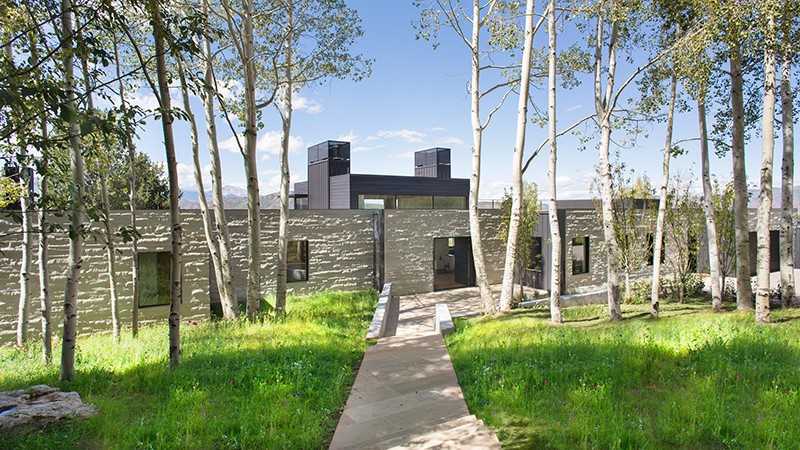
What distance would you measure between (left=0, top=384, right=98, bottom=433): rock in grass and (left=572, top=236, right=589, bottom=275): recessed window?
14.2 m

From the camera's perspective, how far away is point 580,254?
15555 mm

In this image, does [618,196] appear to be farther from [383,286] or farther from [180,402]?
[180,402]

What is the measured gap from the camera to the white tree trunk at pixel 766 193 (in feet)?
24.6

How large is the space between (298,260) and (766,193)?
10451mm

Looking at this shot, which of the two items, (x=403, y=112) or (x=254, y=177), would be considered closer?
(x=254, y=177)

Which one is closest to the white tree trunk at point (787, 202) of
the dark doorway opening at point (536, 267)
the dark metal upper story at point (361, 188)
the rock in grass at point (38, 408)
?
the dark doorway opening at point (536, 267)

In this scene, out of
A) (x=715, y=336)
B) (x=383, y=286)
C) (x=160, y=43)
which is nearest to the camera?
(x=160, y=43)

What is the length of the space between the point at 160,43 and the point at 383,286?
384 inches

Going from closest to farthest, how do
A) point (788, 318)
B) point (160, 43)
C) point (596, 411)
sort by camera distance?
point (596, 411), point (160, 43), point (788, 318)

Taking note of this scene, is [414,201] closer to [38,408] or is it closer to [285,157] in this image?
[285,157]

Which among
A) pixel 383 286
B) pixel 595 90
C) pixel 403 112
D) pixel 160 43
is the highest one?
pixel 403 112

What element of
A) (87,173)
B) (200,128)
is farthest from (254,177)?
(87,173)

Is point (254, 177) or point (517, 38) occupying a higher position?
point (517, 38)

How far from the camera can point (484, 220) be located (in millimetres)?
15336
